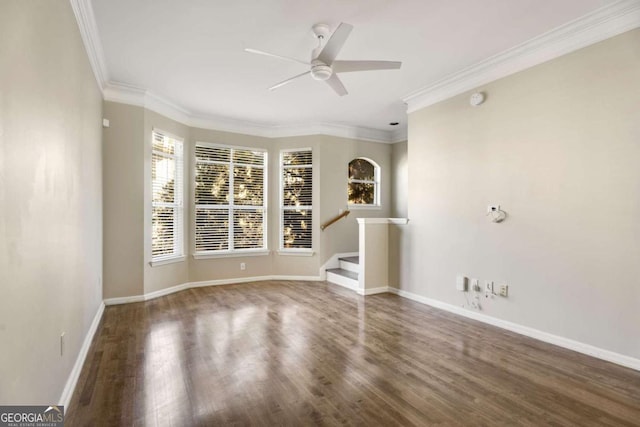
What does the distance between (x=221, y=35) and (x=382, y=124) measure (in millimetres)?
3781

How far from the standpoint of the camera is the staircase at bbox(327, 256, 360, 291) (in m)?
5.46

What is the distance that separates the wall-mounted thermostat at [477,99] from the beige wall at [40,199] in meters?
3.96

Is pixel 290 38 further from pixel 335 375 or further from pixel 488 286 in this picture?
pixel 488 286

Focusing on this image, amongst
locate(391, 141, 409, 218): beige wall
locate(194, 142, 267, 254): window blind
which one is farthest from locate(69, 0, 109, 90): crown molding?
locate(391, 141, 409, 218): beige wall

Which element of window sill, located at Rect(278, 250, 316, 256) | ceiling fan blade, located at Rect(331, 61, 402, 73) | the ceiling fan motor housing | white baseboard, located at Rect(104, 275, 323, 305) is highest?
ceiling fan blade, located at Rect(331, 61, 402, 73)

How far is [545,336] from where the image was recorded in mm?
3229

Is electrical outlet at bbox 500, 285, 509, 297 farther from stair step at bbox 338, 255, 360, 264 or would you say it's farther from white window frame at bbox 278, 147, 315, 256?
white window frame at bbox 278, 147, 315, 256

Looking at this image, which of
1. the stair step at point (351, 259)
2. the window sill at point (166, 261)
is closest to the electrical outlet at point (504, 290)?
the stair step at point (351, 259)

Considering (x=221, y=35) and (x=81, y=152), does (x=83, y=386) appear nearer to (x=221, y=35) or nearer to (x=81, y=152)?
(x=81, y=152)

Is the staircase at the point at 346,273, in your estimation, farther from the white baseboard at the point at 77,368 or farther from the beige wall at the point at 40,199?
the beige wall at the point at 40,199

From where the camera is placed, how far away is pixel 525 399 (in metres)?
2.23

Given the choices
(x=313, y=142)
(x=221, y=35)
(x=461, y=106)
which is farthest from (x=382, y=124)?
(x=221, y=35)

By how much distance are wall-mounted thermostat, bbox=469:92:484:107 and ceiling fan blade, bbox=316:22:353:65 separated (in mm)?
1983

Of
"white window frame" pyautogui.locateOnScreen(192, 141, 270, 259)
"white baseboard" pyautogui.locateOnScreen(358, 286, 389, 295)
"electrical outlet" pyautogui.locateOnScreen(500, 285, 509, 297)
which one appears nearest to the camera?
"electrical outlet" pyautogui.locateOnScreen(500, 285, 509, 297)
